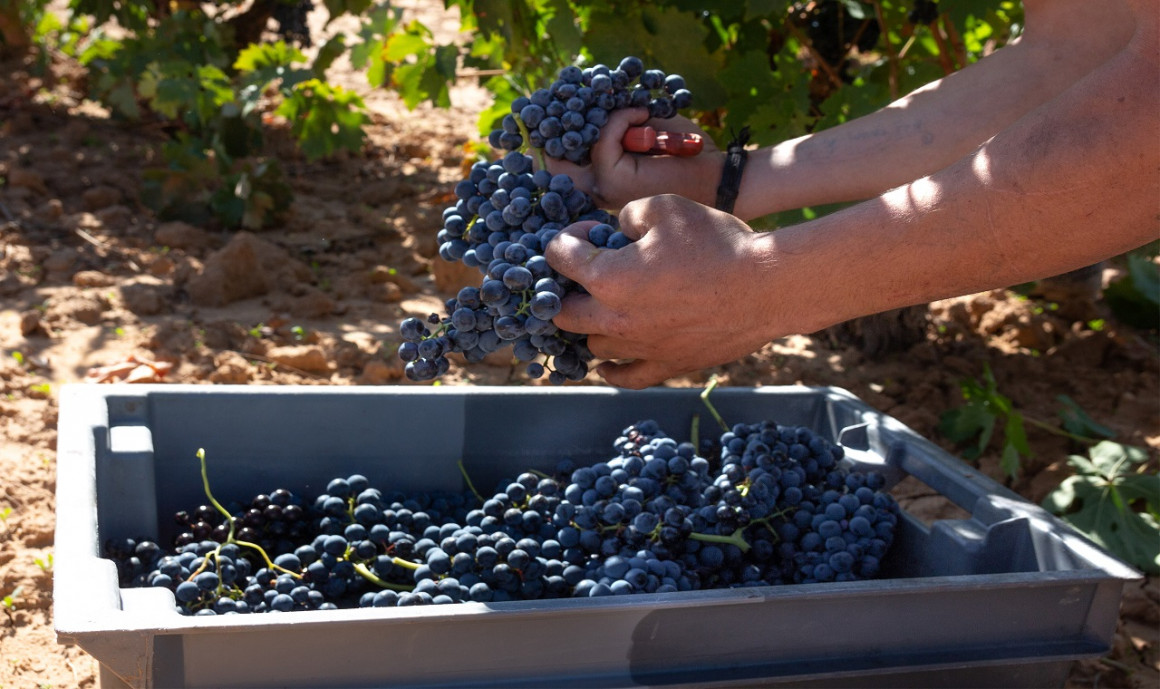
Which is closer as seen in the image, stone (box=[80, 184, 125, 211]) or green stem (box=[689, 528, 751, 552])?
green stem (box=[689, 528, 751, 552])

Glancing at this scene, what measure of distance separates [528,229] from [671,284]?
0.29 m

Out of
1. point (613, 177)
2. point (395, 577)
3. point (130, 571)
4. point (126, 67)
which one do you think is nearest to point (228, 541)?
point (130, 571)

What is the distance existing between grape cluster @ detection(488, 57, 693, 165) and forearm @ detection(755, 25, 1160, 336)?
424 millimetres

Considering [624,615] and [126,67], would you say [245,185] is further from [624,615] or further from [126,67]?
[624,615]

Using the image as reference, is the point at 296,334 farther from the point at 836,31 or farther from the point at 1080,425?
the point at 1080,425

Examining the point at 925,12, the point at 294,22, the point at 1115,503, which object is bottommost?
the point at 1115,503

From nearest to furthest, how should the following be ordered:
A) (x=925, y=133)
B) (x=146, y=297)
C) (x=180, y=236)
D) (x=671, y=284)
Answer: (x=671, y=284) < (x=925, y=133) < (x=146, y=297) < (x=180, y=236)

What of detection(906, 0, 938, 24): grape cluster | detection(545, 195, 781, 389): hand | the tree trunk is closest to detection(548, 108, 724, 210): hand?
detection(545, 195, 781, 389): hand

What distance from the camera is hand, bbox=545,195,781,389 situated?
5.28 ft

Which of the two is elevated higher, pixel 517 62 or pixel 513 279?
pixel 517 62

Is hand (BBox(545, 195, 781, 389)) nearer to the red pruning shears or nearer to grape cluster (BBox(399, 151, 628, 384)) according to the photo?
grape cluster (BBox(399, 151, 628, 384))

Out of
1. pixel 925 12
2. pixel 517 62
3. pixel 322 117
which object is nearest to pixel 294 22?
pixel 322 117

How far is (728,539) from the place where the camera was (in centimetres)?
189

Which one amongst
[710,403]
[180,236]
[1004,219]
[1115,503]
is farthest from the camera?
[180,236]
